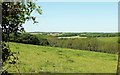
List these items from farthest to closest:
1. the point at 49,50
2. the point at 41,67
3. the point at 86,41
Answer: the point at 86,41
the point at 49,50
the point at 41,67

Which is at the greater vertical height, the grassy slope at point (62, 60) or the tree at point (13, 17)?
the tree at point (13, 17)

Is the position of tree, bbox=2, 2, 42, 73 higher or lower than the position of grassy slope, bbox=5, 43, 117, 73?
higher

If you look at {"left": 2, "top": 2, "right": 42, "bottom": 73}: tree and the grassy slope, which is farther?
the grassy slope

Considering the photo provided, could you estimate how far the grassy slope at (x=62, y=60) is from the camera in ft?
57.4

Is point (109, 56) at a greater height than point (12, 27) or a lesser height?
lesser

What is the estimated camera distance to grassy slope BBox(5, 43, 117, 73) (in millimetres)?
17500

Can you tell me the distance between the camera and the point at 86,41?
26078mm

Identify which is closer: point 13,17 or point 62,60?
point 13,17

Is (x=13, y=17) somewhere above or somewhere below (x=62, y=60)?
above

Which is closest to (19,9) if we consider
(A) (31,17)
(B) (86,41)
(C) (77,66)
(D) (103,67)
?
(A) (31,17)

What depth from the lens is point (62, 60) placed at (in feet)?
65.4

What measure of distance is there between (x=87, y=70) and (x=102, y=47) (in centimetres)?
891

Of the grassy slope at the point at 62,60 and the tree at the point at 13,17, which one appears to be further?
the grassy slope at the point at 62,60

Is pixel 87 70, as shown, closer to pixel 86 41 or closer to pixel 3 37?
Result: pixel 86 41
